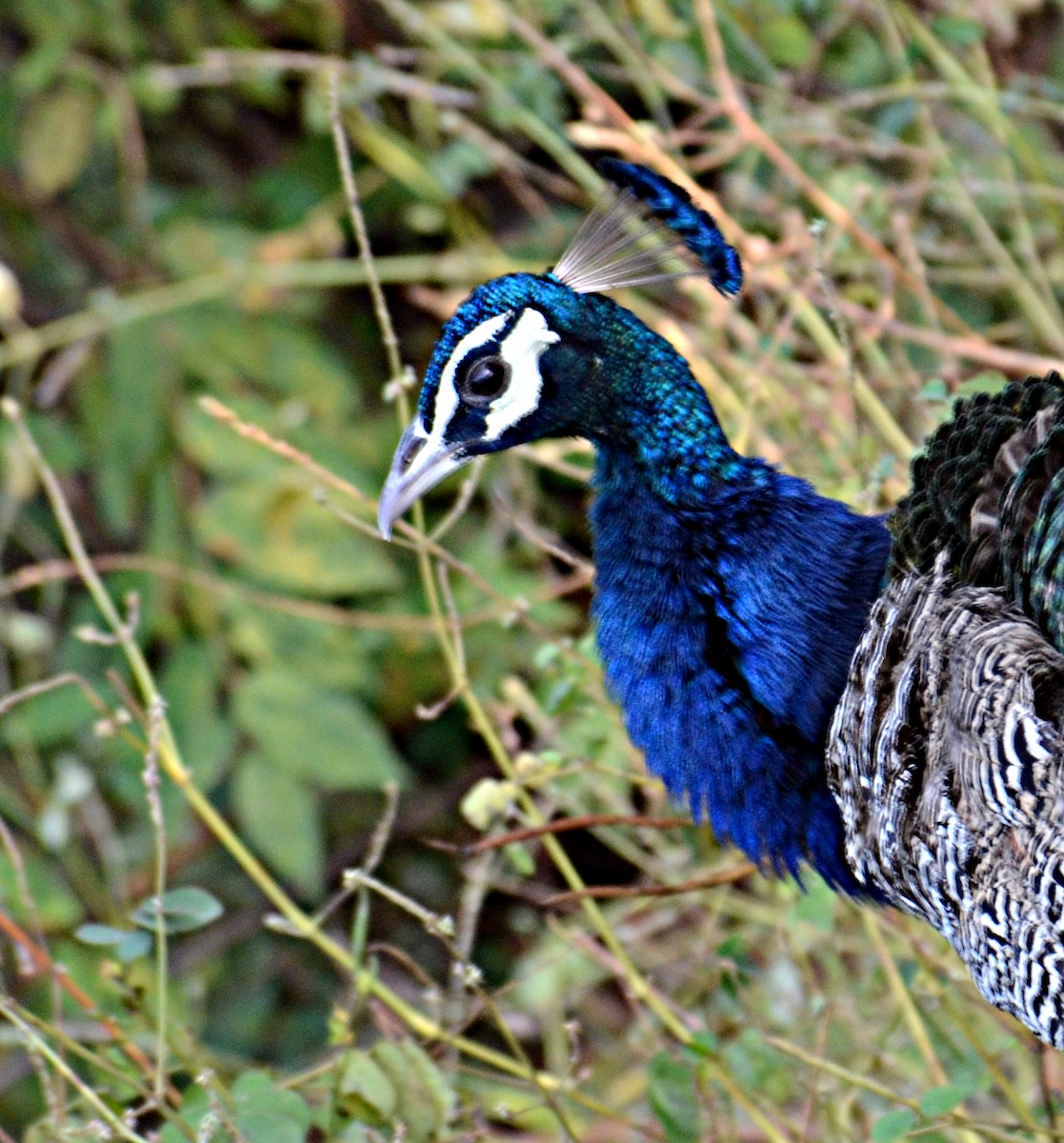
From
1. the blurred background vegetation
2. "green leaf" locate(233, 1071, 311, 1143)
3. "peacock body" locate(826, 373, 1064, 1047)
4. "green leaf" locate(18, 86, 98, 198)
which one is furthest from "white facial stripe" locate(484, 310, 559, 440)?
"green leaf" locate(18, 86, 98, 198)

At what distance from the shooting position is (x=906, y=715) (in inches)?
46.6

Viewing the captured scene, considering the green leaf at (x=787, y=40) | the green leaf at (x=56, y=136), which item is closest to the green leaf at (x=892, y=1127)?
the green leaf at (x=787, y=40)

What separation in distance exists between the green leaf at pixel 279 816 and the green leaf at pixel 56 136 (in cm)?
96

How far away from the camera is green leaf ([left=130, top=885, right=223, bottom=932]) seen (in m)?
1.28

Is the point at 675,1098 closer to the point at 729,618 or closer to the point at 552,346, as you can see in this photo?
the point at 729,618

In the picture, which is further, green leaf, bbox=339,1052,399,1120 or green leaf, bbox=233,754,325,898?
green leaf, bbox=233,754,325,898

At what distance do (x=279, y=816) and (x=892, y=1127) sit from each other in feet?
3.59

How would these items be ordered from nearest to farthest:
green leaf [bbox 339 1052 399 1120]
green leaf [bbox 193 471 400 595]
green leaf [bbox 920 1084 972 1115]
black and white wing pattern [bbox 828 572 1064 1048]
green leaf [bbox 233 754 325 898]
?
1. black and white wing pattern [bbox 828 572 1064 1048]
2. green leaf [bbox 920 1084 972 1115]
3. green leaf [bbox 339 1052 399 1120]
4. green leaf [bbox 233 754 325 898]
5. green leaf [bbox 193 471 400 595]

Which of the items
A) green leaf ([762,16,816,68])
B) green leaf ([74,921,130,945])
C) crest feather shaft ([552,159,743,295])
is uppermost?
green leaf ([762,16,816,68])

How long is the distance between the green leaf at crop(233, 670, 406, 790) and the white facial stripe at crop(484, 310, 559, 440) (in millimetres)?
882

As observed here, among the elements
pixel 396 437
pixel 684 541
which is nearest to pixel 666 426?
pixel 684 541

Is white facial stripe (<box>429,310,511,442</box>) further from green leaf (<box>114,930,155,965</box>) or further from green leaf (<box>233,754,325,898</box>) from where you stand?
green leaf (<box>233,754,325,898</box>)

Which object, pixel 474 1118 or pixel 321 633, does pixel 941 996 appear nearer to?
pixel 474 1118

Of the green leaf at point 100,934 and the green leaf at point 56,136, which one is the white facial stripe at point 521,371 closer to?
the green leaf at point 100,934
